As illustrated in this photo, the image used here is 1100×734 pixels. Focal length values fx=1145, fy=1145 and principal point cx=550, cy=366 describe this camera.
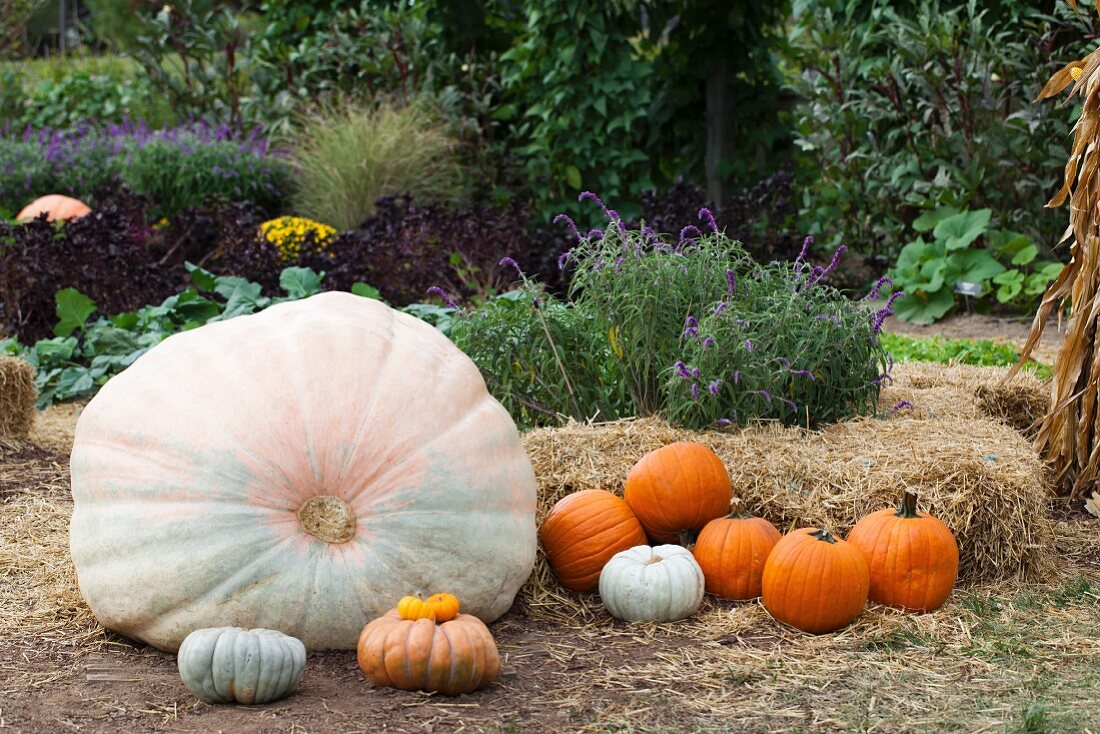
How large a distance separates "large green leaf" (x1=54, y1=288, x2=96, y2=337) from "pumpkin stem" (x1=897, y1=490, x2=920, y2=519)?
4.87 metres

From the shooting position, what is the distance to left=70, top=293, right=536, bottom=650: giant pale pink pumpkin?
293cm

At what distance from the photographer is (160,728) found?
255 cm

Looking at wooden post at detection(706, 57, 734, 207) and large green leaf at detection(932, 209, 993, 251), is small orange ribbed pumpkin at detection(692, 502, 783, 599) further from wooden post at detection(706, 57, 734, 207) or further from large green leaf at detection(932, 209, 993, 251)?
wooden post at detection(706, 57, 734, 207)

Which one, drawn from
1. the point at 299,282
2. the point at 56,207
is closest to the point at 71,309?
the point at 299,282

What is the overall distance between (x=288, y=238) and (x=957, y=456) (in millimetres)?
5611

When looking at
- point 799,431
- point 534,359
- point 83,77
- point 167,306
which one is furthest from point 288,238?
point 83,77

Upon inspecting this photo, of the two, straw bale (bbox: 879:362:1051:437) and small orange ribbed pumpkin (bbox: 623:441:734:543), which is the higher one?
straw bale (bbox: 879:362:1051:437)

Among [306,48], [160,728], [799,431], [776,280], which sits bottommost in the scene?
[160,728]

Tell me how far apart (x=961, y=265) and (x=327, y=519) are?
5997 millimetres

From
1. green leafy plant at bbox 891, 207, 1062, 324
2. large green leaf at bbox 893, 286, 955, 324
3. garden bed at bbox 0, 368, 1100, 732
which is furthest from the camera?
large green leaf at bbox 893, 286, 955, 324

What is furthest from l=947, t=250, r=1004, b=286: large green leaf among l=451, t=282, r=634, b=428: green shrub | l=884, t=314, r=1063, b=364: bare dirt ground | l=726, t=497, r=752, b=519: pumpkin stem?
l=726, t=497, r=752, b=519: pumpkin stem

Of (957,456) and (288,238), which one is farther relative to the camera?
(288,238)

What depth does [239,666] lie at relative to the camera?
2646mm

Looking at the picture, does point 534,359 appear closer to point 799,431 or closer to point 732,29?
point 799,431
